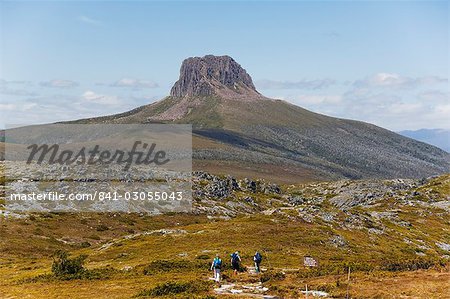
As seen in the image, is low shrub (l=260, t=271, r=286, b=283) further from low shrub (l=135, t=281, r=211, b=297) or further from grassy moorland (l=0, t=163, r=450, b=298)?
low shrub (l=135, t=281, r=211, b=297)

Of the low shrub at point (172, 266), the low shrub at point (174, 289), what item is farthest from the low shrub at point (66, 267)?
the low shrub at point (174, 289)

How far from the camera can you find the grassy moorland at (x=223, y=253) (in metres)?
44.0

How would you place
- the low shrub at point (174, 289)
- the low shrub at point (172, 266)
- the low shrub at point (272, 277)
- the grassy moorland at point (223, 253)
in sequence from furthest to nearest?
1. the low shrub at point (172, 266)
2. the low shrub at point (272, 277)
3. the grassy moorland at point (223, 253)
4. the low shrub at point (174, 289)

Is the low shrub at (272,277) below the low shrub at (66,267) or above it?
above

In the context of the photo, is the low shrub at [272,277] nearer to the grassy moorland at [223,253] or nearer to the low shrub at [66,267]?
the grassy moorland at [223,253]

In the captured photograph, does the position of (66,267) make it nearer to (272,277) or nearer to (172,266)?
(172,266)

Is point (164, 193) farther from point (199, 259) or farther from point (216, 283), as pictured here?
point (216, 283)

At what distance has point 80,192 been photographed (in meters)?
144

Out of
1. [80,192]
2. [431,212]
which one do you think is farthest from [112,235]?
[431,212]

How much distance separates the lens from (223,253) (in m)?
66.0

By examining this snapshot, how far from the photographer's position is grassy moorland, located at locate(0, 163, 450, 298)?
44.0 meters

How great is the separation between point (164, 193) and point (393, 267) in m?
114

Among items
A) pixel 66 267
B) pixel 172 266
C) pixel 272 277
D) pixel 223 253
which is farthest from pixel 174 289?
pixel 223 253

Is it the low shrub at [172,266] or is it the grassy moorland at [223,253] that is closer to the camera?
the grassy moorland at [223,253]
